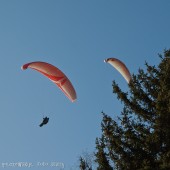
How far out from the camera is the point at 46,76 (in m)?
24.0

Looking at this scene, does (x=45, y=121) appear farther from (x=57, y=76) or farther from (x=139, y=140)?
(x=139, y=140)

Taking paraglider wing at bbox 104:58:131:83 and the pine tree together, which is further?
paraglider wing at bbox 104:58:131:83

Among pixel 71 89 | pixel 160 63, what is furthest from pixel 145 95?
pixel 71 89

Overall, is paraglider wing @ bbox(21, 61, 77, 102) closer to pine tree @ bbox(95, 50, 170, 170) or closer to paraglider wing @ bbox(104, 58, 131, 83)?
paraglider wing @ bbox(104, 58, 131, 83)

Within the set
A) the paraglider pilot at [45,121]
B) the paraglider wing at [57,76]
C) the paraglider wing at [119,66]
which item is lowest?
the paraglider pilot at [45,121]

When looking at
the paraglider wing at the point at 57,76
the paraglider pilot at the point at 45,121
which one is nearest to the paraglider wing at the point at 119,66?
the paraglider wing at the point at 57,76

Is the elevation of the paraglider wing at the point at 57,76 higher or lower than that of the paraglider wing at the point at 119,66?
higher

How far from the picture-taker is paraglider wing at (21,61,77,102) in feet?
76.9

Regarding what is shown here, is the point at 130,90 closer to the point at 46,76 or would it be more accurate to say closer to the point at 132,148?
the point at 132,148

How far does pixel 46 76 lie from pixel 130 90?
776cm

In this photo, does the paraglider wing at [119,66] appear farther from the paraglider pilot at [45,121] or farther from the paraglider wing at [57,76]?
the paraglider pilot at [45,121]

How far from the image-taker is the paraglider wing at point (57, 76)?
23438 mm

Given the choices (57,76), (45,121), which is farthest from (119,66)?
(45,121)

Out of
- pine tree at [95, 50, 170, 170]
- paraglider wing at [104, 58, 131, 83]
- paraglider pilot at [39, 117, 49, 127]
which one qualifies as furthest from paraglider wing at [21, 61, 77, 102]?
pine tree at [95, 50, 170, 170]
